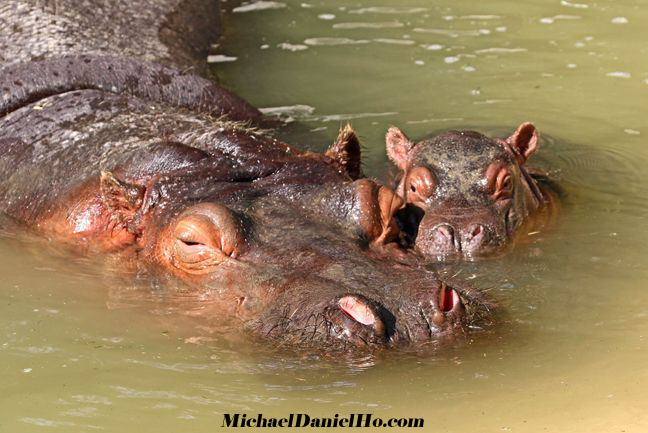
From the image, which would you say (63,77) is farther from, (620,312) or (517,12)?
(517,12)

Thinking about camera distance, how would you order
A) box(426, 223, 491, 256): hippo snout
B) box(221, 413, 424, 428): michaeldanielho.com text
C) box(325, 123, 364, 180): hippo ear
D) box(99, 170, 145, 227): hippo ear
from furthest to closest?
box(426, 223, 491, 256): hippo snout < box(325, 123, 364, 180): hippo ear < box(99, 170, 145, 227): hippo ear < box(221, 413, 424, 428): michaeldanielho.com text

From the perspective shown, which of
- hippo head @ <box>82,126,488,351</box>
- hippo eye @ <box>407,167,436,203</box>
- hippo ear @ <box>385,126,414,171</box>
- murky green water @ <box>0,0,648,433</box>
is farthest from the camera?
hippo ear @ <box>385,126,414,171</box>

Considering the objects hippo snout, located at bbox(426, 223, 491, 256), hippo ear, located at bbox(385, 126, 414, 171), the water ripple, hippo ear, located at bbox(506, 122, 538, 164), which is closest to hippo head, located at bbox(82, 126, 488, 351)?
hippo snout, located at bbox(426, 223, 491, 256)

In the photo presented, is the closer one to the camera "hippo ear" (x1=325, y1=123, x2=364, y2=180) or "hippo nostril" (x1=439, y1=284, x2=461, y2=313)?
"hippo nostril" (x1=439, y1=284, x2=461, y2=313)

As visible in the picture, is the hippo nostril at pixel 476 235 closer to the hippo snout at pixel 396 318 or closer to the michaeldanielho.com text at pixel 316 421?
the hippo snout at pixel 396 318

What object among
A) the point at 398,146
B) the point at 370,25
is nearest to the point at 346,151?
the point at 398,146

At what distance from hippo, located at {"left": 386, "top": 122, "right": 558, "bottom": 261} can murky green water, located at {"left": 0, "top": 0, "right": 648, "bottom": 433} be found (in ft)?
0.56

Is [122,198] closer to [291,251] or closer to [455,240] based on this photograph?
[291,251]

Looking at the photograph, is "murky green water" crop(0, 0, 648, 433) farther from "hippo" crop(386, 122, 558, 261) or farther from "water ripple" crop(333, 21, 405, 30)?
"water ripple" crop(333, 21, 405, 30)

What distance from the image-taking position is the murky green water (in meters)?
4.54

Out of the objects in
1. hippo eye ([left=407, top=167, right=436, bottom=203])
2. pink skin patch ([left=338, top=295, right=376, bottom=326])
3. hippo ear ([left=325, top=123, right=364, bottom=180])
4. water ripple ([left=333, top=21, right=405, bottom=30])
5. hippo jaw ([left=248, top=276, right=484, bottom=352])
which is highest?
hippo ear ([left=325, top=123, right=364, bottom=180])

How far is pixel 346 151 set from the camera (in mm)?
6098

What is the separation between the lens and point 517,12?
34.2 ft

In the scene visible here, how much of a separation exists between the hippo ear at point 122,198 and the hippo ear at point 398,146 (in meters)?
2.07
